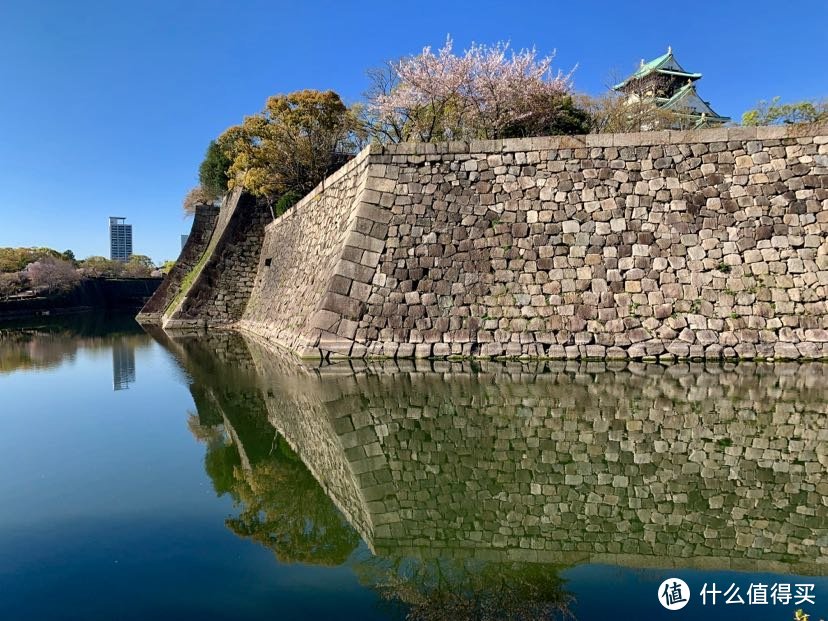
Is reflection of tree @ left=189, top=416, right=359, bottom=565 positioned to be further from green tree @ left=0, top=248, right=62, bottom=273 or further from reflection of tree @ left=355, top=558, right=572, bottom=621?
green tree @ left=0, top=248, right=62, bottom=273

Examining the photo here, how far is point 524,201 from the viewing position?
422 inches

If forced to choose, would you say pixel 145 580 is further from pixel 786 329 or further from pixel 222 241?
pixel 222 241

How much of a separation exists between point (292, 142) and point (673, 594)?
19.7m

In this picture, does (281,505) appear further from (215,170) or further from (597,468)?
(215,170)

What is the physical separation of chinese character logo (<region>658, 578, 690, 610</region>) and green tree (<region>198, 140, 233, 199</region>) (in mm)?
26320

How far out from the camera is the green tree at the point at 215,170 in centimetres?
2638

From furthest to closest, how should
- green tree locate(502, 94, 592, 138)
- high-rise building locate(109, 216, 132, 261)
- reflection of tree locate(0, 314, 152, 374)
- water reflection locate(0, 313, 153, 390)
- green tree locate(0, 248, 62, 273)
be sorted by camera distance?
1. high-rise building locate(109, 216, 132, 261)
2. green tree locate(0, 248, 62, 273)
3. green tree locate(502, 94, 592, 138)
4. reflection of tree locate(0, 314, 152, 374)
5. water reflection locate(0, 313, 153, 390)

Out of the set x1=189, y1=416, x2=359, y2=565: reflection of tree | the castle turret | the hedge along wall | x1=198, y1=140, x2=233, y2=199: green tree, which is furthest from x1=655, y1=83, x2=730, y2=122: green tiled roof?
x1=189, y1=416, x2=359, y2=565: reflection of tree

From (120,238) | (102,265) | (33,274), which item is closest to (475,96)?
(33,274)

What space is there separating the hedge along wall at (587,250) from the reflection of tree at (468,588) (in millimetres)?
6945

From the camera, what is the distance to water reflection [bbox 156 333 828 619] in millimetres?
2947

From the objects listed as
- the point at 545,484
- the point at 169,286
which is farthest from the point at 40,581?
the point at 169,286

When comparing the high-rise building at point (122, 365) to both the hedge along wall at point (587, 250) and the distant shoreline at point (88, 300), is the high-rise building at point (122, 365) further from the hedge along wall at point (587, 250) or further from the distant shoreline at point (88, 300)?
the distant shoreline at point (88, 300)

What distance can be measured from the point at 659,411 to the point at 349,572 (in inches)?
166
